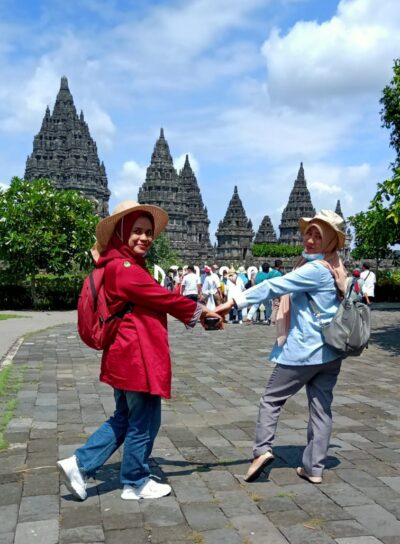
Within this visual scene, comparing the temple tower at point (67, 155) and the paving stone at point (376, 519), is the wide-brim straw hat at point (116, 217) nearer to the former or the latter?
the paving stone at point (376, 519)

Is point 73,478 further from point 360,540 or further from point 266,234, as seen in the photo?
point 266,234

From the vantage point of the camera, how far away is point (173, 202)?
70.7 meters

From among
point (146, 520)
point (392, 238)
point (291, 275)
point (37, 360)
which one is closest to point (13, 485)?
point (146, 520)

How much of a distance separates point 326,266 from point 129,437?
5.60 ft

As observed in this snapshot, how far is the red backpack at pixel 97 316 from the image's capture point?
11.8 ft

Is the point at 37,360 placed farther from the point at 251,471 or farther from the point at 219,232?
the point at 219,232

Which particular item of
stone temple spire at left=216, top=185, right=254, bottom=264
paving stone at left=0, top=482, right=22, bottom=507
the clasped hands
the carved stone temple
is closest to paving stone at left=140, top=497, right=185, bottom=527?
paving stone at left=0, top=482, right=22, bottom=507

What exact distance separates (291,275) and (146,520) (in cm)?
175

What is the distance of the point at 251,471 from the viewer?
3938mm

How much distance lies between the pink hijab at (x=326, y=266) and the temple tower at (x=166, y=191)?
65.6 metres

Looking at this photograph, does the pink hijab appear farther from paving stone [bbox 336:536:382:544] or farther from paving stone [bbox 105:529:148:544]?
paving stone [bbox 105:529:148:544]

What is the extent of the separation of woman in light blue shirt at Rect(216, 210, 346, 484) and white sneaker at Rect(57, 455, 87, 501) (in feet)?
3.57

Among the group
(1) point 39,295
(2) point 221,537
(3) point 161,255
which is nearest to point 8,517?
(2) point 221,537

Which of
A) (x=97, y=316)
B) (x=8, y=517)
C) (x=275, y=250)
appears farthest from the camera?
(x=275, y=250)
